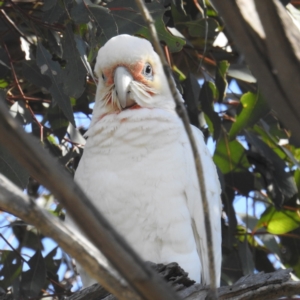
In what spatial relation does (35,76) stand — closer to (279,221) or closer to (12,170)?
(12,170)

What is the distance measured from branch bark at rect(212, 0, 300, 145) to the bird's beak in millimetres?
1516

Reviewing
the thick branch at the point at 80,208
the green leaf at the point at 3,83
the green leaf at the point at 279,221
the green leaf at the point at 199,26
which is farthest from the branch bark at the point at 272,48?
the green leaf at the point at 279,221

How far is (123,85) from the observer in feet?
6.84

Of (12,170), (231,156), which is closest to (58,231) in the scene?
(12,170)

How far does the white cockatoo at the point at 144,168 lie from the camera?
187cm

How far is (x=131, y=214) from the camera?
6.19 feet

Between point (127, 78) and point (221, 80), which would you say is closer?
point (127, 78)

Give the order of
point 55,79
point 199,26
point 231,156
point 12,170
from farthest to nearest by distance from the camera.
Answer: point 231,156 → point 199,26 → point 55,79 → point 12,170

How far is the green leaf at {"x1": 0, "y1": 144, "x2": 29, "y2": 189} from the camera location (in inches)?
70.3

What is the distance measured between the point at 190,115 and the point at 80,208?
201cm

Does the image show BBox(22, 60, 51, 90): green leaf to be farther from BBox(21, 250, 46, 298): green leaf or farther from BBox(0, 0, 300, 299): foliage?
BBox(21, 250, 46, 298): green leaf

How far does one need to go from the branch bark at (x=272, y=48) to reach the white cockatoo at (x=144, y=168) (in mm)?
1326

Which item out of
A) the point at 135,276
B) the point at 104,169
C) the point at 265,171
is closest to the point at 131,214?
the point at 104,169

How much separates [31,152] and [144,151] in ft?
4.62
